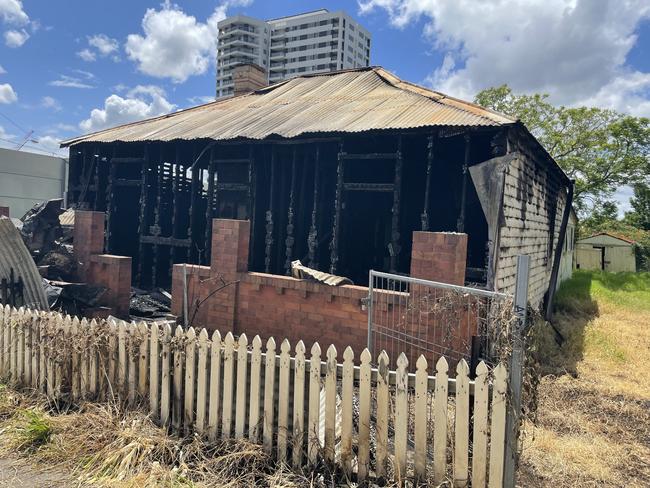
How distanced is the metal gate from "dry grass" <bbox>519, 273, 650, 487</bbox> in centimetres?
118

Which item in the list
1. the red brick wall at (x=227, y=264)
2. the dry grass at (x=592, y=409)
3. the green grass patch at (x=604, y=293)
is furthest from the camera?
the green grass patch at (x=604, y=293)

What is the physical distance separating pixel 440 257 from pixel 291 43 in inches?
4067

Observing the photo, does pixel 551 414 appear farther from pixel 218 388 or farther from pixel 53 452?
pixel 53 452

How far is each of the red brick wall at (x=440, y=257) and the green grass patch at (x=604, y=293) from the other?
961cm

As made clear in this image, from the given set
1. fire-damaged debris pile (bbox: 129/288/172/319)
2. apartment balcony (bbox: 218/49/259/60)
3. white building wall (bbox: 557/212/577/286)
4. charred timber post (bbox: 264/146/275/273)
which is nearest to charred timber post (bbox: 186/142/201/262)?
fire-damaged debris pile (bbox: 129/288/172/319)

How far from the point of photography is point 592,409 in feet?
19.3

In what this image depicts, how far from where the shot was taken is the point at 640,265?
31.6m

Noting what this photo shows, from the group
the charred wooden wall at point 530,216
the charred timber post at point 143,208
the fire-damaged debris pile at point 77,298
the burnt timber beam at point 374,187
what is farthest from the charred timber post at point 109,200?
the charred wooden wall at point 530,216

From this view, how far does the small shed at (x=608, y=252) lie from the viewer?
30.8m

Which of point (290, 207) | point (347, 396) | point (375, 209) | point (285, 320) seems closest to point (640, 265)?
point (375, 209)

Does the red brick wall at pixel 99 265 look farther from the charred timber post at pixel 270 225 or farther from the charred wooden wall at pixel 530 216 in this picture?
the charred wooden wall at pixel 530 216

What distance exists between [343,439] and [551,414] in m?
3.47

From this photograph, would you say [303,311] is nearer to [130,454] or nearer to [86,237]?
[130,454]

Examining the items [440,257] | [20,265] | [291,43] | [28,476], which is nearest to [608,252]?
[440,257]
